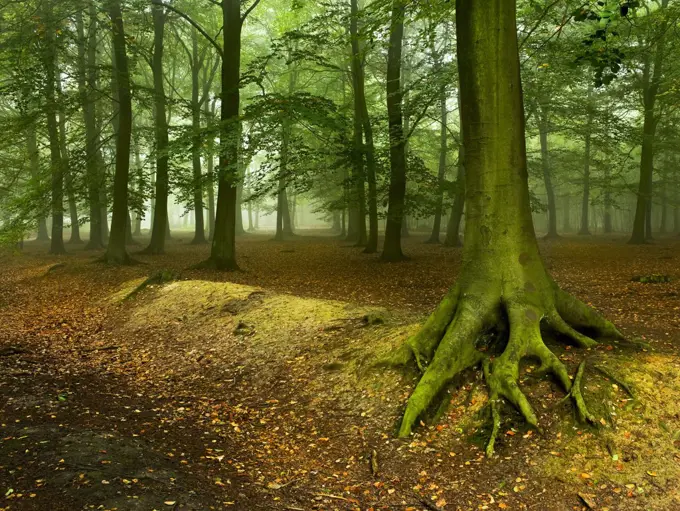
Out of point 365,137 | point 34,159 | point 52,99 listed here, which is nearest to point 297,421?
point 365,137

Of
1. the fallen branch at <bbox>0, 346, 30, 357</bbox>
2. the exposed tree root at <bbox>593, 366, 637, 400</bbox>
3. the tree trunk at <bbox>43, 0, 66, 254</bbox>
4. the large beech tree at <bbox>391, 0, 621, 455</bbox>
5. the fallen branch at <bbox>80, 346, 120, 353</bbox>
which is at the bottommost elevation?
the fallen branch at <bbox>80, 346, 120, 353</bbox>

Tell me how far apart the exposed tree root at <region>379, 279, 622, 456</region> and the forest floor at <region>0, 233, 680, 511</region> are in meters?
0.17

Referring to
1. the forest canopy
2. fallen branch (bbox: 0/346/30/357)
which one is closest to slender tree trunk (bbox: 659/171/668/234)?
the forest canopy

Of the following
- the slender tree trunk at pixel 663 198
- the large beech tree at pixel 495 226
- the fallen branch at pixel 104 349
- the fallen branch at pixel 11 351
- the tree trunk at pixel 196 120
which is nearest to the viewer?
the large beech tree at pixel 495 226

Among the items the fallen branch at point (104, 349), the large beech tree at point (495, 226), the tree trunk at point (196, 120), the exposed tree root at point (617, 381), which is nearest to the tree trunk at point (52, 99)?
the tree trunk at point (196, 120)

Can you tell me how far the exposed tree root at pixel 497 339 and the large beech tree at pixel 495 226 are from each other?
0.01 meters

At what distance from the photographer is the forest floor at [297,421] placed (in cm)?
402

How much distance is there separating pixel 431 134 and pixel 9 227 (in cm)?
2217

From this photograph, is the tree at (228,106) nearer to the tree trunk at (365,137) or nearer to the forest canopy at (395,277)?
the forest canopy at (395,277)

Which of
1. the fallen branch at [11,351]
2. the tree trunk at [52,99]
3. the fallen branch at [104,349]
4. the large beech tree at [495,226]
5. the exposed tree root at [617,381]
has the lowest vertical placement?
the fallen branch at [104,349]

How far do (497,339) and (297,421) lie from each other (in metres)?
2.61

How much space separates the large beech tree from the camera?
18.8ft

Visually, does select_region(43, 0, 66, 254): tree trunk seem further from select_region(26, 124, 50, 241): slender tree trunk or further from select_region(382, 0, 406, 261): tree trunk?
select_region(382, 0, 406, 261): tree trunk

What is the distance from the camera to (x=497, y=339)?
5.84 m
